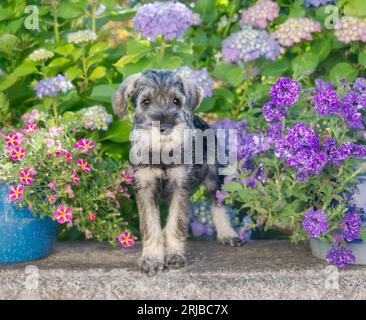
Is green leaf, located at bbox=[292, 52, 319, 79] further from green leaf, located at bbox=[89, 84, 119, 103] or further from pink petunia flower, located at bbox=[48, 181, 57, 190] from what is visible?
pink petunia flower, located at bbox=[48, 181, 57, 190]

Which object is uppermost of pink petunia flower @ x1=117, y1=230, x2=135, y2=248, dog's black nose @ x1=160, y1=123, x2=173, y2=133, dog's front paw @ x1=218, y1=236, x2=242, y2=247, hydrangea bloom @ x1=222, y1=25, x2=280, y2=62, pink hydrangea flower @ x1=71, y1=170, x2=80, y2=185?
hydrangea bloom @ x1=222, y1=25, x2=280, y2=62

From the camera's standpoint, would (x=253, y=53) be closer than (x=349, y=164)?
No

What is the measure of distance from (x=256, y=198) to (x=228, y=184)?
0.20 metres

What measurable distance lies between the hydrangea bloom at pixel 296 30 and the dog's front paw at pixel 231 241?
5.06ft

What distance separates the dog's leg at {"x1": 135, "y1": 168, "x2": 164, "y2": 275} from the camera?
13.7ft

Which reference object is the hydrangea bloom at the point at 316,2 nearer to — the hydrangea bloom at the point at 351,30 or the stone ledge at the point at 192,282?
the hydrangea bloom at the point at 351,30

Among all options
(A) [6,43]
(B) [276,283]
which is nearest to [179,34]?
(A) [6,43]

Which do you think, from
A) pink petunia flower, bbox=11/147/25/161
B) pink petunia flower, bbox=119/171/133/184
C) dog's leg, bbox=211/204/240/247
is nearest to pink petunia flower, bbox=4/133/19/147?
pink petunia flower, bbox=11/147/25/161

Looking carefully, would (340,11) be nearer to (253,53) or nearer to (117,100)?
(253,53)

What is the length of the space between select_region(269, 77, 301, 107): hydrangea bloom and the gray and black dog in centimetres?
59

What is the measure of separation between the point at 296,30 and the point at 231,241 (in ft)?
5.52

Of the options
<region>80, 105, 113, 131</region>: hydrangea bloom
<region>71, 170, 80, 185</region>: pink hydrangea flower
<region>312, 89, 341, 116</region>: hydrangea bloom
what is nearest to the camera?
<region>312, 89, 341, 116</region>: hydrangea bloom

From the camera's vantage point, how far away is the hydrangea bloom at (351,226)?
3.98 metres

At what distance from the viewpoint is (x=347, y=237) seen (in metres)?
4.01
